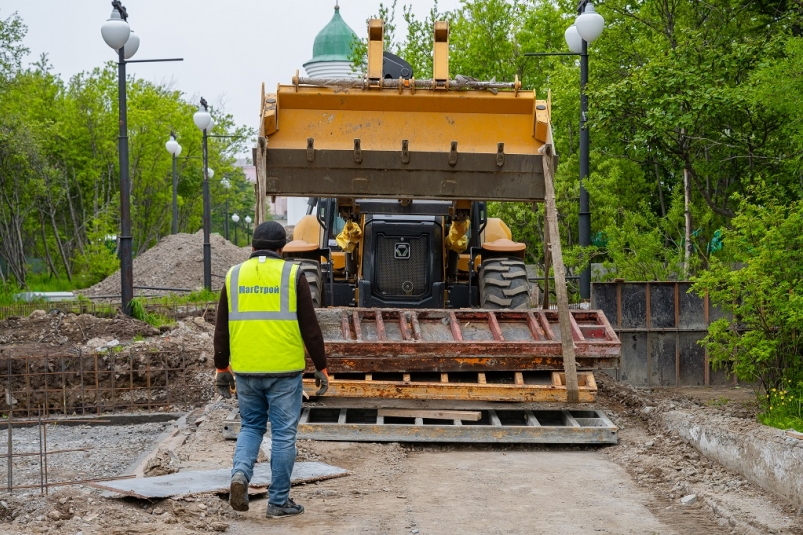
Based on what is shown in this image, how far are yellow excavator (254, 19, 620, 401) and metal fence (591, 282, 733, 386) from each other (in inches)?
82.0

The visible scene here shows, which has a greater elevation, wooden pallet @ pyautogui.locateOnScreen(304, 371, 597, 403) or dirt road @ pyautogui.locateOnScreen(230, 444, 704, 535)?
wooden pallet @ pyautogui.locateOnScreen(304, 371, 597, 403)

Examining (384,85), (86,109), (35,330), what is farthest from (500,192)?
(86,109)

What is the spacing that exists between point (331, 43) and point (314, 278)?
2586 inches

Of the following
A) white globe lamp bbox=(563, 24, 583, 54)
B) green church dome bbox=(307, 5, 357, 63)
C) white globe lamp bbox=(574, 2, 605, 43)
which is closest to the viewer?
white globe lamp bbox=(574, 2, 605, 43)

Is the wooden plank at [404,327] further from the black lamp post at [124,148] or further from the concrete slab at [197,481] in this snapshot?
the black lamp post at [124,148]

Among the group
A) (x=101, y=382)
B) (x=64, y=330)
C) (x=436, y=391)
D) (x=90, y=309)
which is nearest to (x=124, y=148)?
(x=64, y=330)

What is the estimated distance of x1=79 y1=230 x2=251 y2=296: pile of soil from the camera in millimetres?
40375

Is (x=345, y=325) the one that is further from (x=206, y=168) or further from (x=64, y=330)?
(x=206, y=168)

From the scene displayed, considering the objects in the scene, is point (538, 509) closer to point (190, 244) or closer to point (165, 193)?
point (190, 244)

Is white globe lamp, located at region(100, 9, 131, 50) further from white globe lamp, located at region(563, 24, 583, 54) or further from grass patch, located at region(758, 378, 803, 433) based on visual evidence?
grass patch, located at region(758, 378, 803, 433)

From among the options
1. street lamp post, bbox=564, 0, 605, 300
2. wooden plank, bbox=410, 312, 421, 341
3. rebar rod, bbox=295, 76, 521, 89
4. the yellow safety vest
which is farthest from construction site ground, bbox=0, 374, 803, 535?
street lamp post, bbox=564, 0, 605, 300

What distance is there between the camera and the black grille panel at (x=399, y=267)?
1225 centimetres

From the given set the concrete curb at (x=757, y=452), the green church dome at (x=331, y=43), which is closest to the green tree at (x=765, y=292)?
the concrete curb at (x=757, y=452)

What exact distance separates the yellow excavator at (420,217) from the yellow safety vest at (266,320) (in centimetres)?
301
